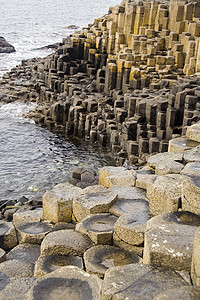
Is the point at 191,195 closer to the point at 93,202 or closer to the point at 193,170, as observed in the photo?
the point at 193,170

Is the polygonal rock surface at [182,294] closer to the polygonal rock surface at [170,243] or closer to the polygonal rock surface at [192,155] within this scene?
the polygonal rock surface at [170,243]

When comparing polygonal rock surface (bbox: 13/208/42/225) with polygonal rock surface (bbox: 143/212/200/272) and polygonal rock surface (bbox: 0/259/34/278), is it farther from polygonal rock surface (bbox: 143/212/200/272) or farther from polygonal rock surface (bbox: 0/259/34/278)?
polygonal rock surface (bbox: 143/212/200/272)

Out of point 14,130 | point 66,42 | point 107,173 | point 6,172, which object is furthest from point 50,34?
point 107,173

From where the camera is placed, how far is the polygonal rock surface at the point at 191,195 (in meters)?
4.96

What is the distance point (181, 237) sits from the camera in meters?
4.25

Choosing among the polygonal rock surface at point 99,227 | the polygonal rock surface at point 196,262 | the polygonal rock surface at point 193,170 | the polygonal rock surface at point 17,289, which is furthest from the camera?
the polygonal rock surface at point 193,170

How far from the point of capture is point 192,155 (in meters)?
7.30

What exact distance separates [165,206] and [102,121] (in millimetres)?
11454

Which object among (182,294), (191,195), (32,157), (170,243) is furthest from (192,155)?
(32,157)

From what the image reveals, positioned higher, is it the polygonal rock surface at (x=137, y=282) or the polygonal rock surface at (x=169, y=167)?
the polygonal rock surface at (x=137, y=282)

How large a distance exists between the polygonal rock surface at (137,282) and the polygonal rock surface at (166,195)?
63.5 inches

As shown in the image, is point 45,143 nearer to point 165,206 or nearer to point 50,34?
point 165,206

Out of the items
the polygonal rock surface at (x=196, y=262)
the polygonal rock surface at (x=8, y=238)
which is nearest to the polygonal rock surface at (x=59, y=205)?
the polygonal rock surface at (x=8, y=238)

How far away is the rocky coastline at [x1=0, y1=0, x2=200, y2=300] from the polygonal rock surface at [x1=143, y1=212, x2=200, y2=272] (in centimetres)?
1
